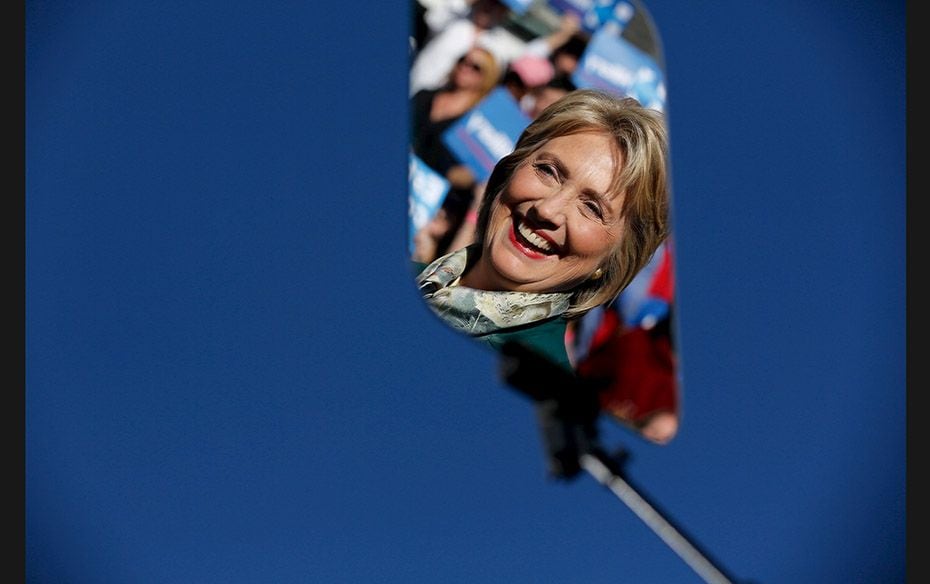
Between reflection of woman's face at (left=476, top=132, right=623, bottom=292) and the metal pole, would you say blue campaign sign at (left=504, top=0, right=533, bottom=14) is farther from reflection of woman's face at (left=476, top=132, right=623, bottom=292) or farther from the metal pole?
the metal pole

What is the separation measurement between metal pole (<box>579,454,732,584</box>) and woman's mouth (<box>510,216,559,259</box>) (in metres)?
2.77

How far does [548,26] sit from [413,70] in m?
1.10

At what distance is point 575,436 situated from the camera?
13.4 ft

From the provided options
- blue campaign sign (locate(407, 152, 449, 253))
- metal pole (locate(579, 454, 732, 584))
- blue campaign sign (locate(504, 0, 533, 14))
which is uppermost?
blue campaign sign (locate(504, 0, 533, 14))

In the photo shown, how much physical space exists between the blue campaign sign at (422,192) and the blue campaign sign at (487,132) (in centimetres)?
24

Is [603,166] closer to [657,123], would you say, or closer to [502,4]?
[657,123]

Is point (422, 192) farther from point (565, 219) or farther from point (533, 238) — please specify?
point (565, 219)

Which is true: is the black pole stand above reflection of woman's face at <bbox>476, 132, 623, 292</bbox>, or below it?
below

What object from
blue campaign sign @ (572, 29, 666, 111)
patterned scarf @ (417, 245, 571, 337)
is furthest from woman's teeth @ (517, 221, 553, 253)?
blue campaign sign @ (572, 29, 666, 111)

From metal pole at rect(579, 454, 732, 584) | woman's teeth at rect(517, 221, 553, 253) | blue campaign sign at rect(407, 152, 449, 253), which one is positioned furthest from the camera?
woman's teeth at rect(517, 221, 553, 253)

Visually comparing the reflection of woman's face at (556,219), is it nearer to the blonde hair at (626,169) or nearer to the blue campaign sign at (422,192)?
the blonde hair at (626,169)

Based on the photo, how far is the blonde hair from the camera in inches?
273

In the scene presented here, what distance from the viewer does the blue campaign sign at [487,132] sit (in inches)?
259

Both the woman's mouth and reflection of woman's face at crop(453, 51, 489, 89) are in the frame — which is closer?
reflection of woman's face at crop(453, 51, 489, 89)
